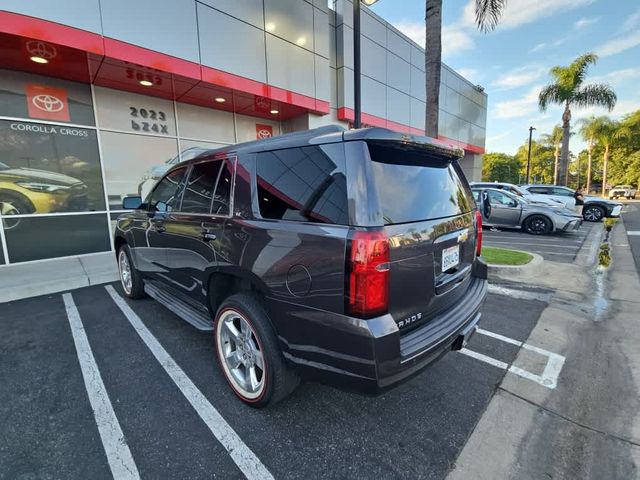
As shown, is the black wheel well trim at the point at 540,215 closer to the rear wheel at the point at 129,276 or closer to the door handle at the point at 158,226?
the door handle at the point at 158,226

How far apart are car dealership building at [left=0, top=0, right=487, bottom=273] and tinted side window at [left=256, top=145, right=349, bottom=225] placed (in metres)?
5.75

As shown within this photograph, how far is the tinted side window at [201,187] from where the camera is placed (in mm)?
2837

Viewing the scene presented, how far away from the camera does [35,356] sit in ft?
10.6

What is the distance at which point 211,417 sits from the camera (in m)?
2.34

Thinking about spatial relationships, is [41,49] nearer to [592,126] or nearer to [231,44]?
[231,44]

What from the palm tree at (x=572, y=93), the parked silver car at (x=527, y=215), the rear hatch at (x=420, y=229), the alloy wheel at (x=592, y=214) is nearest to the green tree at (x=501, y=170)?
the palm tree at (x=572, y=93)

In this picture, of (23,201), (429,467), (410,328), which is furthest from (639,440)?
(23,201)

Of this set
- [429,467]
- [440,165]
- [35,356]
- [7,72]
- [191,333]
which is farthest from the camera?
[7,72]

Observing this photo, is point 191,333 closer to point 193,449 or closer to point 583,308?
point 193,449

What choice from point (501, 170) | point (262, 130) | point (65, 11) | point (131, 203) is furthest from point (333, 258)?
point (501, 170)

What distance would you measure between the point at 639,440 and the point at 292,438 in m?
2.37

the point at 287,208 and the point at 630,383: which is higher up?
the point at 287,208

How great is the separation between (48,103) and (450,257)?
29.3 feet

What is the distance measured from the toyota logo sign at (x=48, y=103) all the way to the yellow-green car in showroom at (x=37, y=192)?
4.56 feet
